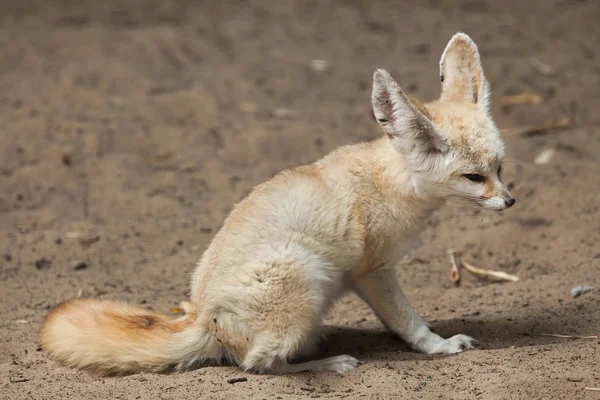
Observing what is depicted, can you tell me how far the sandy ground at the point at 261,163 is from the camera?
3.89 meters

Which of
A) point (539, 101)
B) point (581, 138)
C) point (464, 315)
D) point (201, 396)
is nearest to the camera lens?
point (201, 396)

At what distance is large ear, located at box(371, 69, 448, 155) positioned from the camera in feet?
12.1

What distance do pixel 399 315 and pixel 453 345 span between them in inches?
11.8

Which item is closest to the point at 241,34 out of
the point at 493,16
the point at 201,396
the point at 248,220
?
the point at 493,16

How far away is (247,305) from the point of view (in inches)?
147

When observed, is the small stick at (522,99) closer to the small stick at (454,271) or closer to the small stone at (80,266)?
the small stick at (454,271)

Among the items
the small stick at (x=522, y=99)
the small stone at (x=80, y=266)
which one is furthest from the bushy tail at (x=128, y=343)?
the small stick at (x=522, y=99)

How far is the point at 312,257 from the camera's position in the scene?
3.86 m

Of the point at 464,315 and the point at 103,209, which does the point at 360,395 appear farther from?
the point at 103,209

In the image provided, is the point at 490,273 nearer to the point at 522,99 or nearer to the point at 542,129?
the point at 542,129

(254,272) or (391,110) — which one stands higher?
(391,110)

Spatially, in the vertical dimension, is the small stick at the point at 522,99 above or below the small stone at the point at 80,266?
above

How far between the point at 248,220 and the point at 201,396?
2.77ft

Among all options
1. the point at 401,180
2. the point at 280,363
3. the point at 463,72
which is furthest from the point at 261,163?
the point at 280,363
